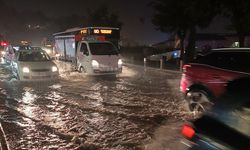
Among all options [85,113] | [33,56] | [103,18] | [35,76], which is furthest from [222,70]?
[103,18]

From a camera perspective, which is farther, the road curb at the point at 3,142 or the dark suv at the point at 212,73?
the dark suv at the point at 212,73

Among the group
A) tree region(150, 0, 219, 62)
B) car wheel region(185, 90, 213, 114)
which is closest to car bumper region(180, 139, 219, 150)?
car wheel region(185, 90, 213, 114)

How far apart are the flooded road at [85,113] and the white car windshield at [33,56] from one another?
156cm

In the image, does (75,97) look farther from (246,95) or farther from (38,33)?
(38,33)

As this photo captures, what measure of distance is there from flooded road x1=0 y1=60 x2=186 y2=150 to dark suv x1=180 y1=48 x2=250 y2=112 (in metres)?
0.82

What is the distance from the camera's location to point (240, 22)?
22797mm

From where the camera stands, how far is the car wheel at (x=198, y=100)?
9.28m

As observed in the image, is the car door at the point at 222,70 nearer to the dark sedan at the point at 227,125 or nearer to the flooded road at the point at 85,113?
the flooded road at the point at 85,113

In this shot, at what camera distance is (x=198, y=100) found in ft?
31.4

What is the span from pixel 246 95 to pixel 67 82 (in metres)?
15.1

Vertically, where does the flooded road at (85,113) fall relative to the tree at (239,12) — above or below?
below

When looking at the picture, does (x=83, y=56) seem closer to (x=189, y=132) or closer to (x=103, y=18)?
(x=189, y=132)

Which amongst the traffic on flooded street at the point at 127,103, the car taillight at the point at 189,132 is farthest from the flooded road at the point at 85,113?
the car taillight at the point at 189,132

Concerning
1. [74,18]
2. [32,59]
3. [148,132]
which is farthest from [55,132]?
[74,18]
